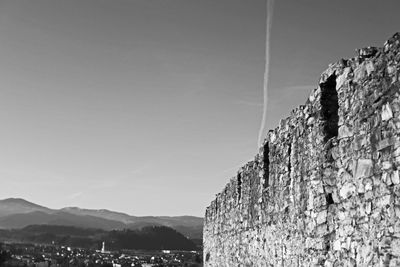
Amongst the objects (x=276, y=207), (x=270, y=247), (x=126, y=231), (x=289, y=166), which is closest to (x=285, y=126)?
(x=289, y=166)

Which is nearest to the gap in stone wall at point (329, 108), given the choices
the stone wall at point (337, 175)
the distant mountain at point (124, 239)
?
the stone wall at point (337, 175)

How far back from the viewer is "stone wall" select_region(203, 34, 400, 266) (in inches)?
185

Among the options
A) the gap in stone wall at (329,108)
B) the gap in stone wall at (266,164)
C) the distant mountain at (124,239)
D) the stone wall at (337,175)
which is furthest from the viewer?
the distant mountain at (124,239)

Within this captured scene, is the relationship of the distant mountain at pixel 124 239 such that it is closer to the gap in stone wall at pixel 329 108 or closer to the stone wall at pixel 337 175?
the stone wall at pixel 337 175

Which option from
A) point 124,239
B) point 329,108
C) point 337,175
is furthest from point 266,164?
point 124,239

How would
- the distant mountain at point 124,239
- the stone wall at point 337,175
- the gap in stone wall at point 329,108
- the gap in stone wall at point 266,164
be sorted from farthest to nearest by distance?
the distant mountain at point 124,239
the gap in stone wall at point 266,164
the gap in stone wall at point 329,108
the stone wall at point 337,175

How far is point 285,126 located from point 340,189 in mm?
2370

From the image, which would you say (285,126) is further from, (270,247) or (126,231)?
(126,231)

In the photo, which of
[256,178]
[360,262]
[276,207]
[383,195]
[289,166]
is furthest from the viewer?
[256,178]

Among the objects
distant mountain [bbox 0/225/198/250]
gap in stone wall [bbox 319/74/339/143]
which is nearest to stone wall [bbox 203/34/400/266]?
gap in stone wall [bbox 319/74/339/143]

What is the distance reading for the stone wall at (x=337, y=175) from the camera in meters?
4.69

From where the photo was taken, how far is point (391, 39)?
15.7 feet

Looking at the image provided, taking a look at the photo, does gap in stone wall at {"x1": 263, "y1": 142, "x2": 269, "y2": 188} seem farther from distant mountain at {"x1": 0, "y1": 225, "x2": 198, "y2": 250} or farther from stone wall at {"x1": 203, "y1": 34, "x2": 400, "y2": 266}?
distant mountain at {"x1": 0, "y1": 225, "x2": 198, "y2": 250}

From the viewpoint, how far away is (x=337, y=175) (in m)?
5.99
